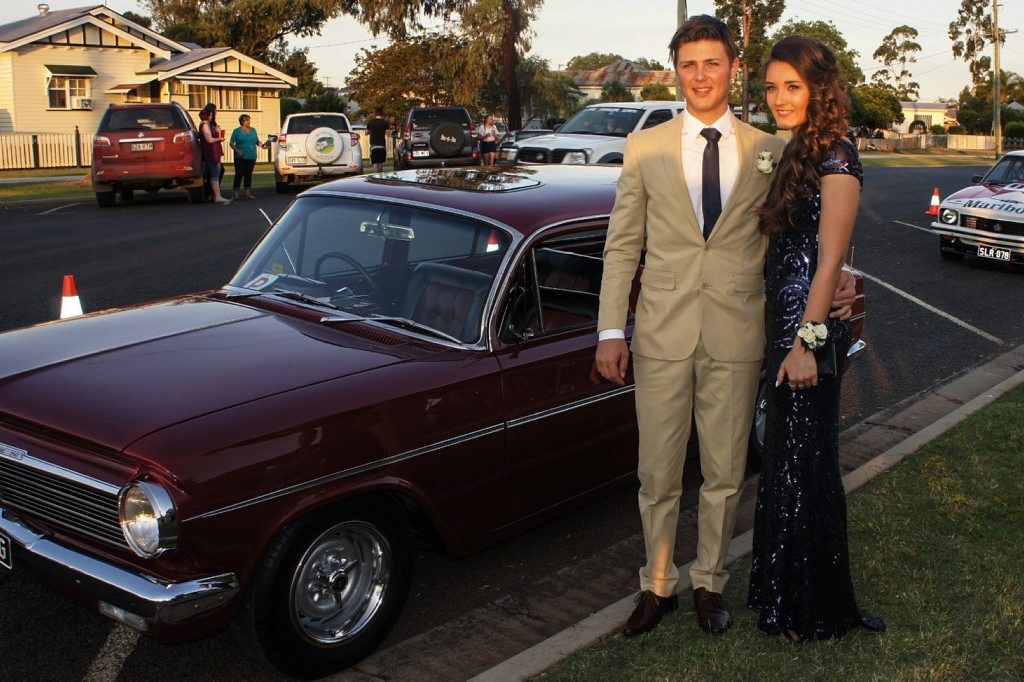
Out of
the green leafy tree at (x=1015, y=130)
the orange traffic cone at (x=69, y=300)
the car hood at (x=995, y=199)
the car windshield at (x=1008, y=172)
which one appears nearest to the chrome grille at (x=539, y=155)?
the car hood at (x=995, y=199)

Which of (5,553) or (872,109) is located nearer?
(5,553)

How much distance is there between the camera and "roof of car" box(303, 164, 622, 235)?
462cm

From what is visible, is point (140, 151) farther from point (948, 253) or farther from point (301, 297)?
point (301, 297)

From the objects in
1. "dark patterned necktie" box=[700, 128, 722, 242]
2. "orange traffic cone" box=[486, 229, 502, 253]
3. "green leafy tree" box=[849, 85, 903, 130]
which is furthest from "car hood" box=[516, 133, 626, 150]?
"green leafy tree" box=[849, 85, 903, 130]

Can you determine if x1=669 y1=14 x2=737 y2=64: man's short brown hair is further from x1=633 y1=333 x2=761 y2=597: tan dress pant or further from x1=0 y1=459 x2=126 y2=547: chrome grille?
x1=0 y1=459 x2=126 y2=547: chrome grille

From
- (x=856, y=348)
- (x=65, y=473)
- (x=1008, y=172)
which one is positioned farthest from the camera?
(x=1008, y=172)

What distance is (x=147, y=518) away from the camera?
3.22m

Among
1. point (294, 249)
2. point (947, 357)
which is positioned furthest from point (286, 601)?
point (947, 357)

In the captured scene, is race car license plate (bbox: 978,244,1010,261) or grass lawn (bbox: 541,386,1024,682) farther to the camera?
race car license plate (bbox: 978,244,1010,261)

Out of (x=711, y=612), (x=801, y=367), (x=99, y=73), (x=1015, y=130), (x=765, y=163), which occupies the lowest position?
(x=711, y=612)

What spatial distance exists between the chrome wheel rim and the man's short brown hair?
195 centimetres

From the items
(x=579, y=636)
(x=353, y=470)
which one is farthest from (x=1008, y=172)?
(x=353, y=470)

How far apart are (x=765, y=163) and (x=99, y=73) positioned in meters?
39.8

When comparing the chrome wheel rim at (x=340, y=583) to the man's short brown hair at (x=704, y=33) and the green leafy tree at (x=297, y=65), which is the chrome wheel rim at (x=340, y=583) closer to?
the man's short brown hair at (x=704, y=33)
